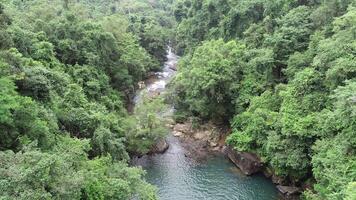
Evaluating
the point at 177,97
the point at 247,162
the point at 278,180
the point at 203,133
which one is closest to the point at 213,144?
the point at 203,133

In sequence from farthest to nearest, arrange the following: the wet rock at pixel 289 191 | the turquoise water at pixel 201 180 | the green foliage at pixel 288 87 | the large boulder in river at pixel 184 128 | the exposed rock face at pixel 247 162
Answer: the large boulder in river at pixel 184 128 → the exposed rock face at pixel 247 162 → the turquoise water at pixel 201 180 → the wet rock at pixel 289 191 → the green foliage at pixel 288 87

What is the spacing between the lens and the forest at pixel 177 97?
66.1 feet

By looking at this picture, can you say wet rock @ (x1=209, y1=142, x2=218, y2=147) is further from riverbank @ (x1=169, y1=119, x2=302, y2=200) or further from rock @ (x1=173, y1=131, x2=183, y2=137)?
rock @ (x1=173, y1=131, x2=183, y2=137)

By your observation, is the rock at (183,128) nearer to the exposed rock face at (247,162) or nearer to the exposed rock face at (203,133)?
the exposed rock face at (203,133)

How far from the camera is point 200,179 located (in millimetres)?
32469

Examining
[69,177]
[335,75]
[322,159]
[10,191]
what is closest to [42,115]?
[69,177]

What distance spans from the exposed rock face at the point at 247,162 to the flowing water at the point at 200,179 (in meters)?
0.46

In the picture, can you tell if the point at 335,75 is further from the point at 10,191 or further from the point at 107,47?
the point at 107,47

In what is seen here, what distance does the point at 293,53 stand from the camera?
36438mm

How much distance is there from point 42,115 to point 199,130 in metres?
20.8

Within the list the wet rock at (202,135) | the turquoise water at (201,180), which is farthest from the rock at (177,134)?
the turquoise water at (201,180)

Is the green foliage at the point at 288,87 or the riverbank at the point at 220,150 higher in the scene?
the green foliage at the point at 288,87

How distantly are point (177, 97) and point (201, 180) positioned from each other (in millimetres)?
13258

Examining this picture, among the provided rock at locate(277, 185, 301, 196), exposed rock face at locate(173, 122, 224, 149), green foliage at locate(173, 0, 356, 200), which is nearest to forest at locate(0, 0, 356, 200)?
green foliage at locate(173, 0, 356, 200)
